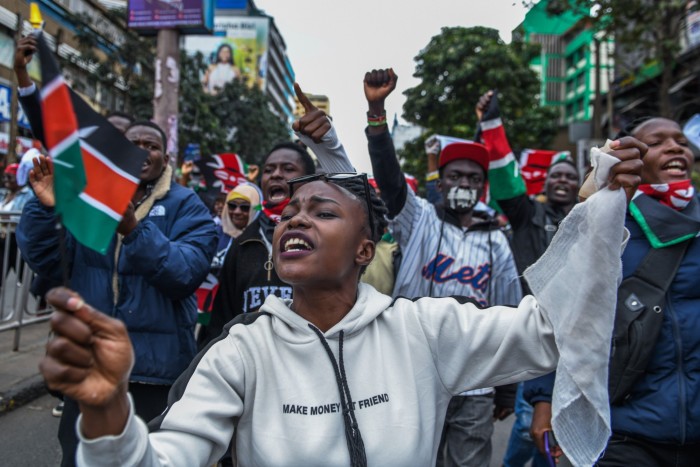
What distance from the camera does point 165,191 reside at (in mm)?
2873

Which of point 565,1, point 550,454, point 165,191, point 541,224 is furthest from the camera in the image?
point 565,1

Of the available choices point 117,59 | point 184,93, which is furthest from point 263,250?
point 184,93

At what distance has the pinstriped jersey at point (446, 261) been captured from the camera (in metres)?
3.24

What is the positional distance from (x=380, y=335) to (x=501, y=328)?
0.34 metres

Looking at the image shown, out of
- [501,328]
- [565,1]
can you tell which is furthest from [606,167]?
[565,1]

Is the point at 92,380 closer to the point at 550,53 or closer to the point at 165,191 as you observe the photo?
the point at 165,191

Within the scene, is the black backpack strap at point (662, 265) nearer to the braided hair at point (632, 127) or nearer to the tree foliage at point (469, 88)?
the braided hair at point (632, 127)

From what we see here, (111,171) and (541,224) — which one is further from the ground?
(111,171)

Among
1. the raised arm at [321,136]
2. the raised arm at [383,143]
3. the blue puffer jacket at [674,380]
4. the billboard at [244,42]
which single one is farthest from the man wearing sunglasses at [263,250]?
the billboard at [244,42]

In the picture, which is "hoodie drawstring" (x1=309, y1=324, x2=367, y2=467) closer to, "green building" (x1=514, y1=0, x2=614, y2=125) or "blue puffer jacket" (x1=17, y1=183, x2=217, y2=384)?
"blue puffer jacket" (x1=17, y1=183, x2=217, y2=384)

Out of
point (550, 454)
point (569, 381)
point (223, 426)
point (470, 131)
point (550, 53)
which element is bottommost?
point (550, 454)

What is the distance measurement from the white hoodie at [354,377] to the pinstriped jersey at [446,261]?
140 centimetres

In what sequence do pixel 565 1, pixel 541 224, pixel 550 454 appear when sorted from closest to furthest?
pixel 550 454 → pixel 541 224 → pixel 565 1

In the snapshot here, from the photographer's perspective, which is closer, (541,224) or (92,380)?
(92,380)
